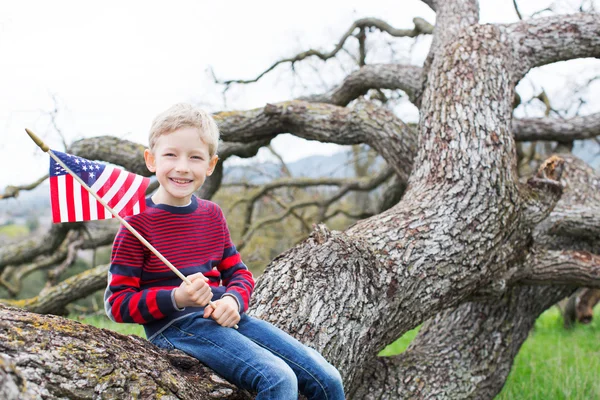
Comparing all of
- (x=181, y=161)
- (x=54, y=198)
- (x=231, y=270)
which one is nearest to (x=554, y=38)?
(x=231, y=270)

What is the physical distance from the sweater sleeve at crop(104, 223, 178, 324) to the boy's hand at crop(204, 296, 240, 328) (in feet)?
0.41

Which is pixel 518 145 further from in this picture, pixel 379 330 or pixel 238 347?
pixel 238 347

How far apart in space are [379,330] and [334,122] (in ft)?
6.50

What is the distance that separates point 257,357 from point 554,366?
381cm

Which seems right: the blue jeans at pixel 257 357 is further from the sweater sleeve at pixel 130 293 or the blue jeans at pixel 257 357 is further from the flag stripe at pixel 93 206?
the flag stripe at pixel 93 206

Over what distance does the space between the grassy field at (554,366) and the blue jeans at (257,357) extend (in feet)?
8.02

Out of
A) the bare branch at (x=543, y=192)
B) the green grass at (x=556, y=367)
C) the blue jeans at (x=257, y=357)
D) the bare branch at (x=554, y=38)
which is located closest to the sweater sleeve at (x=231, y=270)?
the blue jeans at (x=257, y=357)

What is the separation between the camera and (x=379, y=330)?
2.68 meters

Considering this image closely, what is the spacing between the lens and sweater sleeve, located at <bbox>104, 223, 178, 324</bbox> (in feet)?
5.92

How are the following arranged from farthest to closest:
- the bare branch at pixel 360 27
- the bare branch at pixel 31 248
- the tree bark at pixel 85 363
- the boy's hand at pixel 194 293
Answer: the bare branch at pixel 360 27 < the bare branch at pixel 31 248 < the boy's hand at pixel 194 293 < the tree bark at pixel 85 363

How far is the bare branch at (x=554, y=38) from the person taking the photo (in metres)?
4.17

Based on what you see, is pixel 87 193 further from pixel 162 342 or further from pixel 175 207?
pixel 162 342

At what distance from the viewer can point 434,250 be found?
2.96 meters

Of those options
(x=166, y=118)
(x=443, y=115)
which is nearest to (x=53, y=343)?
(x=166, y=118)
